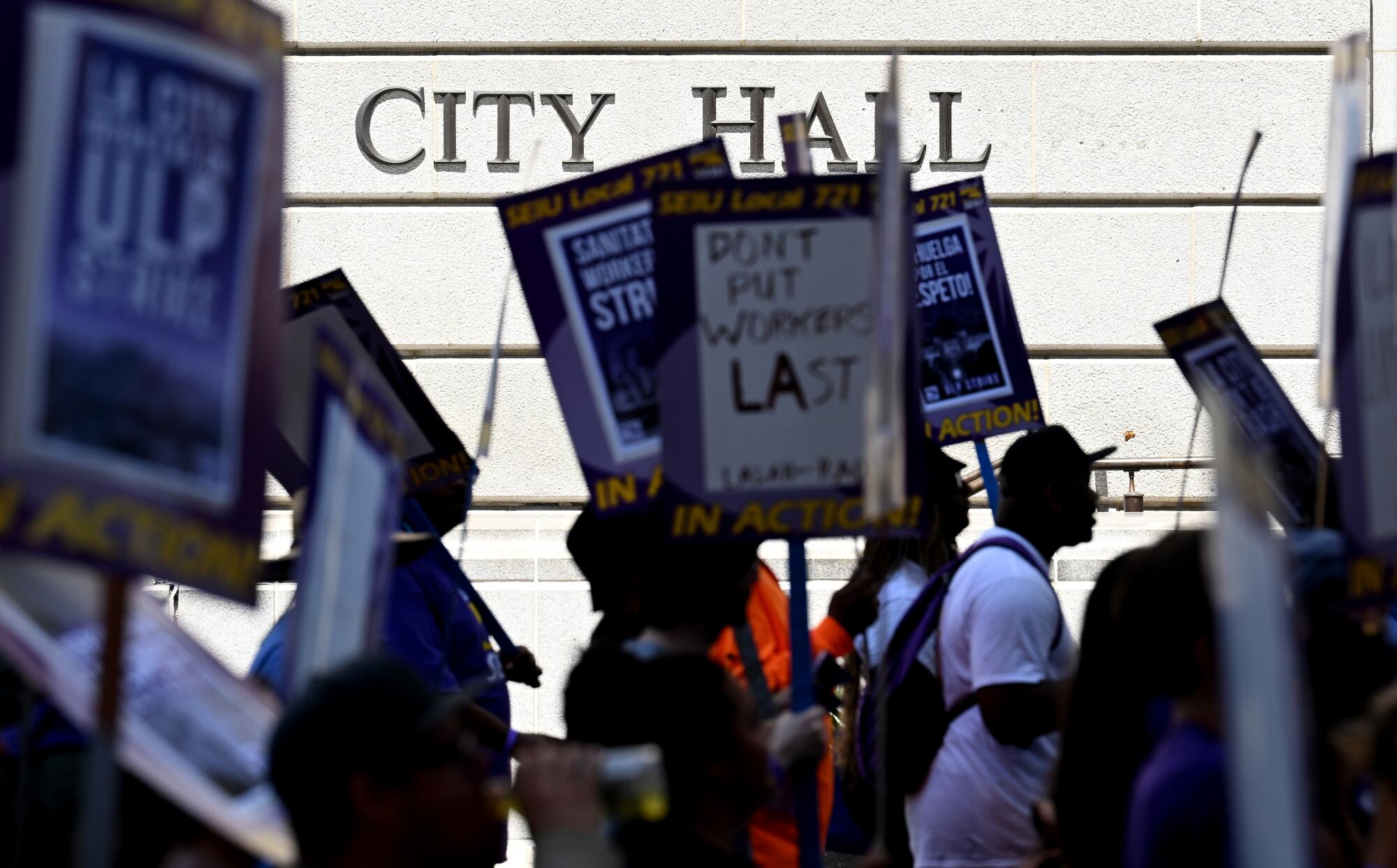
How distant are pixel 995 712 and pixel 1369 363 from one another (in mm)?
1510

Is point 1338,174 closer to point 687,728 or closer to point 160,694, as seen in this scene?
point 687,728

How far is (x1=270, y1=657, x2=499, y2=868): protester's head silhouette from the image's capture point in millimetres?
2318

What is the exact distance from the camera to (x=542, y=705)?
30.6 ft

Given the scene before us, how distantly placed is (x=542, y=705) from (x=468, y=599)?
3745 millimetres

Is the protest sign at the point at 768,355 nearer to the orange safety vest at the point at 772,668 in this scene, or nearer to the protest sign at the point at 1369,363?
the orange safety vest at the point at 772,668

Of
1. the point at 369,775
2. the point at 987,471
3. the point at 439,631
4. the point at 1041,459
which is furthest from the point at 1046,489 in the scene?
the point at 369,775

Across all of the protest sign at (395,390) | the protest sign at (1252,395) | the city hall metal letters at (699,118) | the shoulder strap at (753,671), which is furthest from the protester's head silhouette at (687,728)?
the city hall metal letters at (699,118)

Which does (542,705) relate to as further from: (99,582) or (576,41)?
(99,582)

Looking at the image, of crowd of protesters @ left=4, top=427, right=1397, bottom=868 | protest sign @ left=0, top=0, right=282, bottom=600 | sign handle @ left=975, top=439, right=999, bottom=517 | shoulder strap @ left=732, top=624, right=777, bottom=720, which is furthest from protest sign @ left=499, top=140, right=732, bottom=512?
protest sign @ left=0, top=0, right=282, bottom=600

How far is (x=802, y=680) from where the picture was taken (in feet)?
12.6

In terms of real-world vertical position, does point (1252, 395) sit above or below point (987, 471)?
above

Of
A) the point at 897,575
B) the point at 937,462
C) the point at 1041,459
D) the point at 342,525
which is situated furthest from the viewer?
the point at 897,575

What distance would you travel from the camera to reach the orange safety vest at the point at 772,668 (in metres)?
4.28

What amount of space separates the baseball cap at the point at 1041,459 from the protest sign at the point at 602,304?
1066mm
